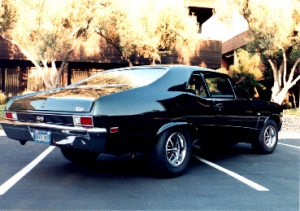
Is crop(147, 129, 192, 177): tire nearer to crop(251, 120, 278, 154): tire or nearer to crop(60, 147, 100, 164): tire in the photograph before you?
crop(60, 147, 100, 164): tire

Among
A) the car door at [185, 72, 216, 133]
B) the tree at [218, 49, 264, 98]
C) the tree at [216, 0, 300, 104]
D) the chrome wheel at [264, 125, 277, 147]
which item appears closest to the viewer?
the car door at [185, 72, 216, 133]

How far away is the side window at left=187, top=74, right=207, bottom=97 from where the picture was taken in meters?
5.32

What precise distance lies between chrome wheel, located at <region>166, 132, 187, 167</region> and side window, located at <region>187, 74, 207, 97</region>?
756mm

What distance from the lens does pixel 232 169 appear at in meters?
5.58

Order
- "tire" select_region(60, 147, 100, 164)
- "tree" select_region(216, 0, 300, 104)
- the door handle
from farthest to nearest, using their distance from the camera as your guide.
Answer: "tree" select_region(216, 0, 300, 104), "tire" select_region(60, 147, 100, 164), the door handle

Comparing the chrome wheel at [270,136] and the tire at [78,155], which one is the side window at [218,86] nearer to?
the chrome wheel at [270,136]

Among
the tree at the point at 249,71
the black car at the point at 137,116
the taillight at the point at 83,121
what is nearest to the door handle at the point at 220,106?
the black car at the point at 137,116

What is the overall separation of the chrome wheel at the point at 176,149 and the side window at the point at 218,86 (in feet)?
3.41

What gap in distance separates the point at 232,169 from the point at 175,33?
44.4 ft

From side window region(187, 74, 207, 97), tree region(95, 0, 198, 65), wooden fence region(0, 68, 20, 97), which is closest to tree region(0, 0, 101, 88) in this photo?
tree region(95, 0, 198, 65)

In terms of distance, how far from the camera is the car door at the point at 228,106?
18.4ft

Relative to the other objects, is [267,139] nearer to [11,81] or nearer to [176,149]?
[176,149]

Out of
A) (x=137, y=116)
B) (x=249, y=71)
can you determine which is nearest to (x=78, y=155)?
(x=137, y=116)

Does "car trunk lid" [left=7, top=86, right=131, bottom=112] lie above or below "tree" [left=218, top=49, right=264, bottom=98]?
below
